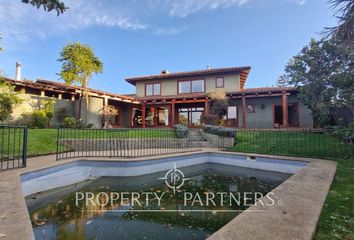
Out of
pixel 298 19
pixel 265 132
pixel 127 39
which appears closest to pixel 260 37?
pixel 298 19

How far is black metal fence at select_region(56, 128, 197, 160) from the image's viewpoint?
29.3 ft

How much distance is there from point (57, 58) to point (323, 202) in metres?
21.5

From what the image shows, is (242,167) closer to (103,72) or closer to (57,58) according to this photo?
(103,72)

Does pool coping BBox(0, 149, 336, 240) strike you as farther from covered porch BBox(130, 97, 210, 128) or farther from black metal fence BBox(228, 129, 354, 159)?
covered porch BBox(130, 97, 210, 128)

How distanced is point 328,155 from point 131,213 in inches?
327

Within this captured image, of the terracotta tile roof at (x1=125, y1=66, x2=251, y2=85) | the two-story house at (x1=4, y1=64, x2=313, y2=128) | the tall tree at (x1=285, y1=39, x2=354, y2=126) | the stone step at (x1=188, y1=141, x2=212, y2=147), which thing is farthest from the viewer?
the terracotta tile roof at (x1=125, y1=66, x2=251, y2=85)

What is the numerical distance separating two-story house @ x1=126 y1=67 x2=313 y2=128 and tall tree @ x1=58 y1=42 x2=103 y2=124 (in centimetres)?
445

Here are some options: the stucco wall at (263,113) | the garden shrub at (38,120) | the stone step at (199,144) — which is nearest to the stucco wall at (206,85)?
the stucco wall at (263,113)

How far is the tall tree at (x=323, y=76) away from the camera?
1061 cm

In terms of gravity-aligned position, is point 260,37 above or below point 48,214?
above

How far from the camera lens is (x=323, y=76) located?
39.5ft

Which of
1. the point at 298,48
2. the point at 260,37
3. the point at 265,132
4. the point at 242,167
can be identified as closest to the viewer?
the point at 242,167

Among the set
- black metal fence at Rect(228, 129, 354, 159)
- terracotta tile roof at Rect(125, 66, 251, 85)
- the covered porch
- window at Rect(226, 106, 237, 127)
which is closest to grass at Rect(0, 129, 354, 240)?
black metal fence at Rect(228, 129, 354, 159)

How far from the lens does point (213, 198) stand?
17.1ft
